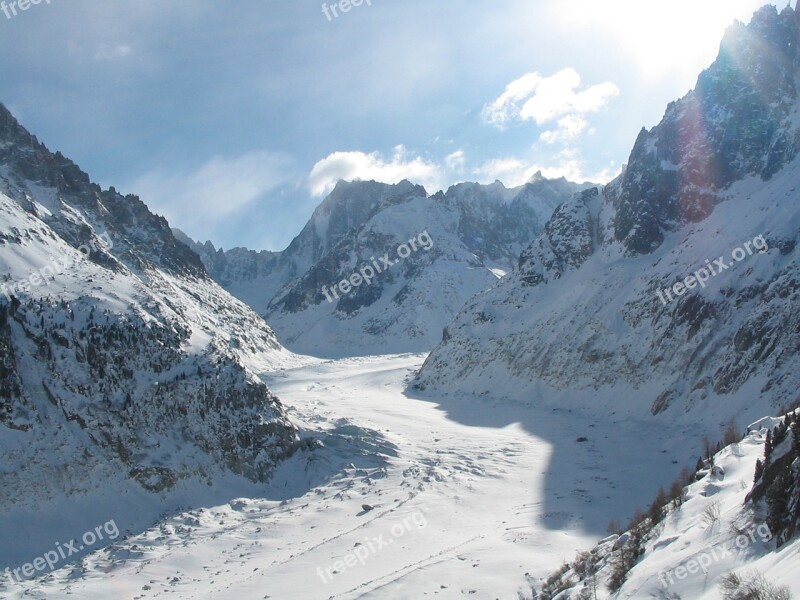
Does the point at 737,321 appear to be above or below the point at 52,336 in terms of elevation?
below

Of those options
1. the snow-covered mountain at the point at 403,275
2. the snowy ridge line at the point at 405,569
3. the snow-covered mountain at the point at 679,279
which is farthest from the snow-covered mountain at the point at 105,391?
the snow-covered mountain at the point at 403,275

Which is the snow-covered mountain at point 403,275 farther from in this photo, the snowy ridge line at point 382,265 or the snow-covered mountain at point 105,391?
the snow-covered mountain at point 105,391

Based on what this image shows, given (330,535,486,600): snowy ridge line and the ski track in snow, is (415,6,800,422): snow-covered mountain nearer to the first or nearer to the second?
the ski track in snow

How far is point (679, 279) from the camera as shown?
5278 centimetres

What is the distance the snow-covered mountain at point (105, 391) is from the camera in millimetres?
28703

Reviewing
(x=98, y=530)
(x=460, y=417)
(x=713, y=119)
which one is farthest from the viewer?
(x=713, y=119)

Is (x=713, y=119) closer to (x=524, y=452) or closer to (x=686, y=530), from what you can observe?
(x=524, y=452)

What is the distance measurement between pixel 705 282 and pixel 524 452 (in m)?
22.0

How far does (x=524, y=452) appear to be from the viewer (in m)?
39.8

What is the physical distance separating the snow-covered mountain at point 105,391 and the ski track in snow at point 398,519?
3072mm

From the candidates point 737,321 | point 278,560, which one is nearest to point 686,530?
point 278,560

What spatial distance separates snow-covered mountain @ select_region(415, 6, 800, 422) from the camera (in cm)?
4125

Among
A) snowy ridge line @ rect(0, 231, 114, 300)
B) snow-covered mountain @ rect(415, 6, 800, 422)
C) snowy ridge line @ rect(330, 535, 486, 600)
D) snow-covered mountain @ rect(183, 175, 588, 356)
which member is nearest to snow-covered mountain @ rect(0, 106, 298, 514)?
snowy ridge line @ rect(0, 231, 114, 300)

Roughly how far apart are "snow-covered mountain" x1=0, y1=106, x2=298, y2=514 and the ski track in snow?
10.1 feet
